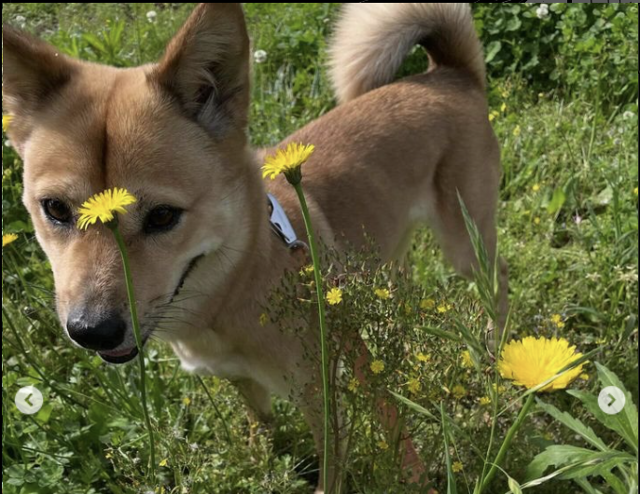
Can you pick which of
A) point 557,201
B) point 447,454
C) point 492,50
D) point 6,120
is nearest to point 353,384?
point 447,454

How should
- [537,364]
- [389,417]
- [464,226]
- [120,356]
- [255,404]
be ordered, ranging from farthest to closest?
[464,226] → [255,404] → [120,356] → [389,417] → [537,364]

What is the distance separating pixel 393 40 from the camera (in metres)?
2.85

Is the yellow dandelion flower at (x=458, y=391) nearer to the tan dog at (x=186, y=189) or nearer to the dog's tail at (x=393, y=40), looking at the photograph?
the tan dog at (x=186, y=189)

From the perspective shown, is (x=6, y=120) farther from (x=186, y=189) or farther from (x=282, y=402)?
Result: (x=282, y=402)

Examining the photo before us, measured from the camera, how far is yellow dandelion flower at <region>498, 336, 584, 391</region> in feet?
3.21

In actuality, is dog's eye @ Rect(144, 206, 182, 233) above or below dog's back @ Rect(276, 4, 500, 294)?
above

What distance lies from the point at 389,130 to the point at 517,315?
881 millimetres

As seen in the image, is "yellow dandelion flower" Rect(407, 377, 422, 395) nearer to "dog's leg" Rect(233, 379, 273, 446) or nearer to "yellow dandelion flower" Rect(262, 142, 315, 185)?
"yellow dandelion flower" Rect(262, 142, 315, 185)

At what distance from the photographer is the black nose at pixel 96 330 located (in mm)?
1468

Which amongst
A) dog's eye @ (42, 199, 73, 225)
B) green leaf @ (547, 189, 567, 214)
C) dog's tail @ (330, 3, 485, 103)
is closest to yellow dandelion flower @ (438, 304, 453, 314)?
dog's eye @ (42, 199, 73, 225)

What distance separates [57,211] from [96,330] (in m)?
0.39

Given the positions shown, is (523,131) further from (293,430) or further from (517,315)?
(293,430)

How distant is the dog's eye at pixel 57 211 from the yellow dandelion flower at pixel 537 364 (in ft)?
3.75

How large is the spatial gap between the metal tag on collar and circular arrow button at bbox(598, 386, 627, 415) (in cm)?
106
